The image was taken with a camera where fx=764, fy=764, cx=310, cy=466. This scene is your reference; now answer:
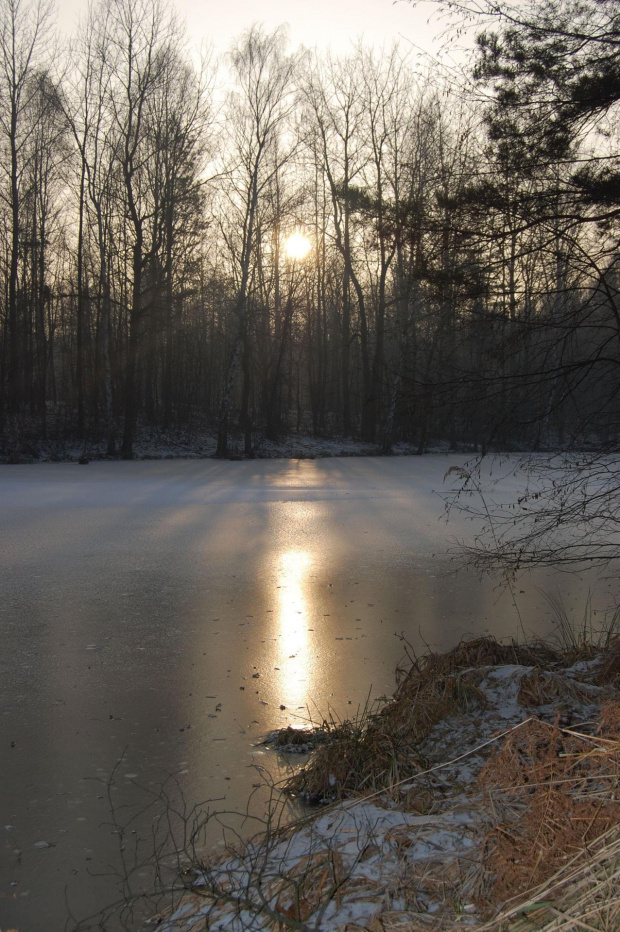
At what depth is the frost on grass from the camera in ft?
5.53

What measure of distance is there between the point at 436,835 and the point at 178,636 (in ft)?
10.3

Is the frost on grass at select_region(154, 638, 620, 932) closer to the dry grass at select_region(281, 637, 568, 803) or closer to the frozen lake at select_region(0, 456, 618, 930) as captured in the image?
the dry grass at select_region(281, 637, 568, 803)

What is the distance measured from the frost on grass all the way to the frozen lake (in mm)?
510

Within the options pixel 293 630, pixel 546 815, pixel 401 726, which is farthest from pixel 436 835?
pixel 293 630

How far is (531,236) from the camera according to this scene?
159 inches

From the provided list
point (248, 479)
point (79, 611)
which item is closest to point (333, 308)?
point (248, 479)

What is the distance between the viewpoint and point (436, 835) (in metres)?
2.11

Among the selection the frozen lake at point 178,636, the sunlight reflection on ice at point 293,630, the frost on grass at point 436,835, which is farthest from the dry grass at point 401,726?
the sunlight reflection on ice at point 293,630

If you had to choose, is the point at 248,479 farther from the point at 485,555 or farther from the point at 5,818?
the point at 5,818

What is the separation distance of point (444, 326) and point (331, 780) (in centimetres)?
254

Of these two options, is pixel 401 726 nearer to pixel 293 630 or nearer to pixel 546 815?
pixel 546 815

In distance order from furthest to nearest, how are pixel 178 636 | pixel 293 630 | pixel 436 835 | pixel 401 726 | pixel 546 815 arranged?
pixel 293 630 → pixel 178 636 → pixel 401 726 → pixel 436 835 → pixel 546 815

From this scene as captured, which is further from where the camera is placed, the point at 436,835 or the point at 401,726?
the point at 401,726

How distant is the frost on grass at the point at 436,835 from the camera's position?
5.53ft
